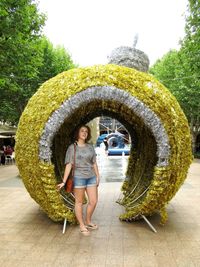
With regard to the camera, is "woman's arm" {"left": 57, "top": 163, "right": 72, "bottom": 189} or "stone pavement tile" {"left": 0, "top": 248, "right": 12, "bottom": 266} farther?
"woman's arm" {"left": 57, "top": 163, "right": 72, "bottom": 189}

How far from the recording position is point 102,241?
6105 mm

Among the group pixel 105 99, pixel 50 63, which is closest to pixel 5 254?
pixel 105 99

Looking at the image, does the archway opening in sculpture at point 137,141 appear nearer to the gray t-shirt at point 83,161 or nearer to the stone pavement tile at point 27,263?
the gray t-shirt at point 83,161

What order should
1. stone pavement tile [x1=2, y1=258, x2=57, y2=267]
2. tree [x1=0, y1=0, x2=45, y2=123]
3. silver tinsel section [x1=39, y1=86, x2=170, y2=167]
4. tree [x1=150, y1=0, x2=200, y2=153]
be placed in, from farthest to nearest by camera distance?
tree [x1=150, y1=0, x2=200, y2=153] → tree [x1=0, y1=0, x2=45, y2=123] → silver tinsel section [x1=39, y1=86, x2=170, y2=167] → stone pavement tile [x1=2, y1=258, x2=57, y2=267]

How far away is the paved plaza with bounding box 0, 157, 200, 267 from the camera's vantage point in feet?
17.2

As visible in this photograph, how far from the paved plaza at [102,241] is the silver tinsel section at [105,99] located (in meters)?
1.35

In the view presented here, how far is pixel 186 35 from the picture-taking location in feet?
59.5

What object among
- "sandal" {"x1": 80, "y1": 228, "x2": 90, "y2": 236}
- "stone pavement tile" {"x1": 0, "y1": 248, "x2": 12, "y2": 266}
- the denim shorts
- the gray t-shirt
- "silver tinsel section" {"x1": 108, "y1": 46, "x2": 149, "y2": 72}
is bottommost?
"stone pavement tile" {"x1": 0, "y1": 248, "x2": 12, "y2": 266}

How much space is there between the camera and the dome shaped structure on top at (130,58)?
309 inches

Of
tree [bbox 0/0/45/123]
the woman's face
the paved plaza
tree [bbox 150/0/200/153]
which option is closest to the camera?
the paved plaza

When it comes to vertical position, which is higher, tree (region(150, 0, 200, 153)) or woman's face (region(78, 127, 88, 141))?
tree (region(150, 0, 200, 153))

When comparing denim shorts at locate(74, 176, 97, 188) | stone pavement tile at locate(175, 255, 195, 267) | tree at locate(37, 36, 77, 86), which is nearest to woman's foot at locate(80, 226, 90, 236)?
denim shorts at locate(74, 176, 97, 188)

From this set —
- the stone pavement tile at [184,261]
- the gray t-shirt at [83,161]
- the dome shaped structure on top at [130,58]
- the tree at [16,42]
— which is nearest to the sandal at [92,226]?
the gray t-shirt at [83,161]

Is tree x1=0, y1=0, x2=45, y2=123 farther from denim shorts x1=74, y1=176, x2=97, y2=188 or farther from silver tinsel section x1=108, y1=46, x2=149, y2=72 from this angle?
denim shorts x1=74, y1=176, x2=97, y2=188
